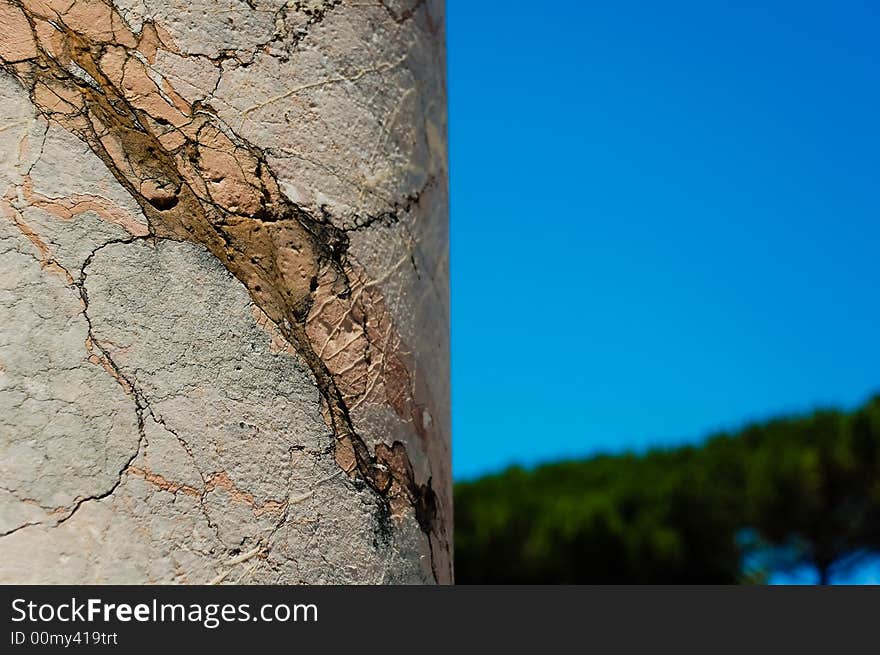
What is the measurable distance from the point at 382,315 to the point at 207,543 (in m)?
0.35

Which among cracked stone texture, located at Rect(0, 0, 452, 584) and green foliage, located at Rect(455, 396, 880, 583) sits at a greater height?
green foliage, located at Rect(455, 396, 880, 583)

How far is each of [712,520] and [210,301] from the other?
39.0 feet

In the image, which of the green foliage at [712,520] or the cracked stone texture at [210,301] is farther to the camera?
the green foliage at [712,520]

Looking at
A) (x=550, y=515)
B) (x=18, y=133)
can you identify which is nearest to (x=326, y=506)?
(x=18, y=133)

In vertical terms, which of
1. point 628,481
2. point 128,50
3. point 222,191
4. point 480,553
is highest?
point 628,481

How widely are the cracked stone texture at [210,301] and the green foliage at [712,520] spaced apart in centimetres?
1140

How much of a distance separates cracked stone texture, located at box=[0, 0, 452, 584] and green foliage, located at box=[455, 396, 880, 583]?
11.4 meters

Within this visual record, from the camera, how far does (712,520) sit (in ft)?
39.8

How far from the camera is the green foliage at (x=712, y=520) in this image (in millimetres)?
12125

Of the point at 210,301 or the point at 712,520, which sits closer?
the point at 210,301

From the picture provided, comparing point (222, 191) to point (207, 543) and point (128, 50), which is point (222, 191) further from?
point (207, 543)

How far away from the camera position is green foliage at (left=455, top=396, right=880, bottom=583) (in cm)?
1212

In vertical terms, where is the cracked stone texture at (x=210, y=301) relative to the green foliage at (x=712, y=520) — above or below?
below
